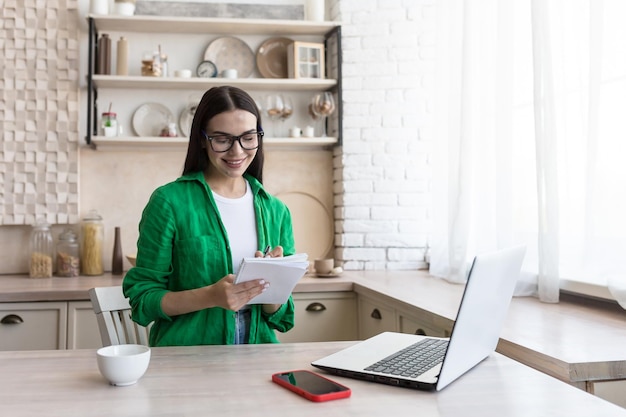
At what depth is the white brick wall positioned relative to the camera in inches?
141

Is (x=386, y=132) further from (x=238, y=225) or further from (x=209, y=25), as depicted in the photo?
(x=238, y=225)

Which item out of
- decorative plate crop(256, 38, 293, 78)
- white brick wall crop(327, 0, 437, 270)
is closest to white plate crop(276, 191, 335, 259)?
white brick wall crop(327, 0, 437, 270)

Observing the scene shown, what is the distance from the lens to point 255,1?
3.80 m

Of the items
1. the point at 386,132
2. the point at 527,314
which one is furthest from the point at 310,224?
the point at 527,314

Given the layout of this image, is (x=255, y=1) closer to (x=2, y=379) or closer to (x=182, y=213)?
→ (x=182, y=213)

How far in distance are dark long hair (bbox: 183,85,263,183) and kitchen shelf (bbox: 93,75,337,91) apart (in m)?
1.69

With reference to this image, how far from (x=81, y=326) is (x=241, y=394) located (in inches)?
80.7

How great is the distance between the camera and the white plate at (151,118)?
3.63 meters

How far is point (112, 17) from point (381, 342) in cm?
271

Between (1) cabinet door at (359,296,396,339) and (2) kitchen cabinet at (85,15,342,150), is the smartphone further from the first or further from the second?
(2) kitchen cabinet at (85,15,342,150)

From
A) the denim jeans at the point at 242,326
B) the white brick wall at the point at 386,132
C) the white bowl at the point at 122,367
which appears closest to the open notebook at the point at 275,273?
the denim jeans at the point at 242,326

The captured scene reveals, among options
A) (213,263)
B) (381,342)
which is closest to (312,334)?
(213,263)

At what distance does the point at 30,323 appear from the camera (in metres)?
2.88

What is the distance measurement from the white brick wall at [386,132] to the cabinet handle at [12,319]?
5.78ft
